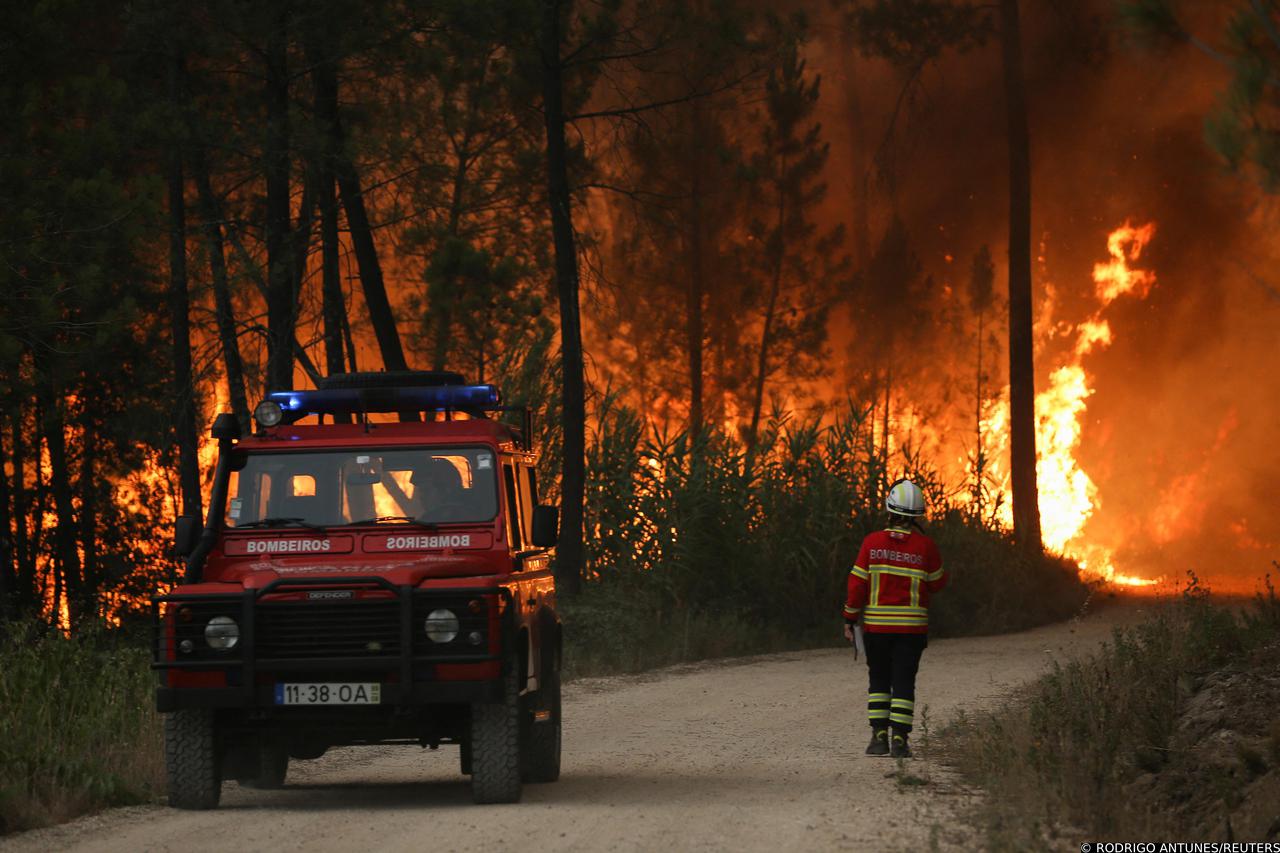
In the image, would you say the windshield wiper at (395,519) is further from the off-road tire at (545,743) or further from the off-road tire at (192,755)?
the off-road tire at (192,755)

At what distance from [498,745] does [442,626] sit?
87 cm

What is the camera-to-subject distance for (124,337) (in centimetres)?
3153

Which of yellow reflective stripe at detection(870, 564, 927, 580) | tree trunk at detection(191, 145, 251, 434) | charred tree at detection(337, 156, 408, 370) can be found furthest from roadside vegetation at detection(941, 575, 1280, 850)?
tree trunk at detection(191, 145, 251, 434)

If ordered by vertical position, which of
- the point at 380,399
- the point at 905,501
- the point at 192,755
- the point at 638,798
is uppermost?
the point at 380,399

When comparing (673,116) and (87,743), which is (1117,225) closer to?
(673,116)

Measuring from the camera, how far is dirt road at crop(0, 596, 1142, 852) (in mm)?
9648

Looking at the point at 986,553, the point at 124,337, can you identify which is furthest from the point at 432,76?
the point at 986,553

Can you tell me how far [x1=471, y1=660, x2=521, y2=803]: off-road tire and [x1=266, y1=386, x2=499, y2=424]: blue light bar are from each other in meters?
2.15

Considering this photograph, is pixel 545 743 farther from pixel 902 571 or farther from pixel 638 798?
pixel 902 571

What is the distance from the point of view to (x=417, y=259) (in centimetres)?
2825

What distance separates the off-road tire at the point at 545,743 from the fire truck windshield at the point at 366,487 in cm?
148

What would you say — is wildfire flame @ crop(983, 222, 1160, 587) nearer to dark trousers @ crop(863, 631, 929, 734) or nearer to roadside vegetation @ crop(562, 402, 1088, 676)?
roadside vegetation @ crop(562, 402, 1088, 676)

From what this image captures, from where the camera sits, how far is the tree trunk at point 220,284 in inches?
1024

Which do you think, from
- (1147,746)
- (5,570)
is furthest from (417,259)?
Result: (1147,746)
